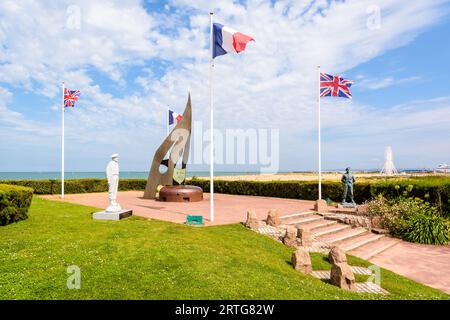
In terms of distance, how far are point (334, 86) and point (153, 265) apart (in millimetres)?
14318

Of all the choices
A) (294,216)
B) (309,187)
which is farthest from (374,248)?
(309,187)

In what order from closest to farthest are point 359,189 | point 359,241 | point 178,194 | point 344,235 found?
point 359,241
point 344,235
point 359,189
point 178,194

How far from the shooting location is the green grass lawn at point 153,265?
18.3ft

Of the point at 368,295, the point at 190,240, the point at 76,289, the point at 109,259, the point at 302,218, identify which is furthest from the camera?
the point at 302,218

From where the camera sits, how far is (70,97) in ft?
67.1

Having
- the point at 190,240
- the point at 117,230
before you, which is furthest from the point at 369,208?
the point at 117,230

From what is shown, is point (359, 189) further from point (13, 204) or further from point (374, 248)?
point (13, 204)

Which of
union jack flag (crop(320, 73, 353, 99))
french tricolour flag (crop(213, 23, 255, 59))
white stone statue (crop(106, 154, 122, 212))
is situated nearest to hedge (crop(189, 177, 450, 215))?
union jack flag (crop(320, 73, 353, 99))

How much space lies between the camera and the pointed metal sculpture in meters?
19.0

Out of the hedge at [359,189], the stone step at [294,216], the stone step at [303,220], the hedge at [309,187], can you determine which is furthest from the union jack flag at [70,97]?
the stone step at [303,220]

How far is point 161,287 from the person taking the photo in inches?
224

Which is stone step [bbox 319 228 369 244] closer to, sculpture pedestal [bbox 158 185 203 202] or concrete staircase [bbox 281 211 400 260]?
concrete staircase [bbox 281 211 400 260]
